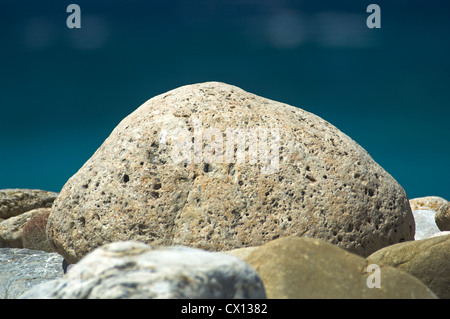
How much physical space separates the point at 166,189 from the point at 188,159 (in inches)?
19.3

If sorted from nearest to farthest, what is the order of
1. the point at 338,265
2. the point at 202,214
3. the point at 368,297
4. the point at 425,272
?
1. the point at 368,297
2. the point at 338,265
3. the point at 425,272
4. the point at 202,214

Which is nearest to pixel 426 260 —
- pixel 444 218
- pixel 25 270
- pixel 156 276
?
pixel 156 276

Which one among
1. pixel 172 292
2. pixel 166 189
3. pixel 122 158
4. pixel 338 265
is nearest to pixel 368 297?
pixel 338 265

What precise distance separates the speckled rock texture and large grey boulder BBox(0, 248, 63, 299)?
122 cm

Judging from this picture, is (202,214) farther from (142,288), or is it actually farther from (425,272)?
(142,288)

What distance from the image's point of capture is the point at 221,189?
6254mm

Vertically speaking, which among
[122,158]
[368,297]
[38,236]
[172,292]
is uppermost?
[122,158]

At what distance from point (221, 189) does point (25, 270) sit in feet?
14.0

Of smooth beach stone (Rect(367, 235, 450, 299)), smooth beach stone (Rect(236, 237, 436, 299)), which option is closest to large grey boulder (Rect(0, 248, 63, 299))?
smooth beach stone (Rect(236, 237, 436, 299))

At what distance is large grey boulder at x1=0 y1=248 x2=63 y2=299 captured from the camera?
7609 millimetres

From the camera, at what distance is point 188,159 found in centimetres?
643

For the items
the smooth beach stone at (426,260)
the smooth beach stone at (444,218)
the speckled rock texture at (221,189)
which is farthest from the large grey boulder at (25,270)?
the smooth beach stone at (444,218)

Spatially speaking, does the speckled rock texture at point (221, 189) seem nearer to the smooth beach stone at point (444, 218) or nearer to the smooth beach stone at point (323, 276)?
the smooth beach stone at point (323, 276)

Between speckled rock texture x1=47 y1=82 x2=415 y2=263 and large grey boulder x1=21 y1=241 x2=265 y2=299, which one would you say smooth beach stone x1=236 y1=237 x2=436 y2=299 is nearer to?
large grey boulder x1=21 y1=241 x2=265 y2=299
